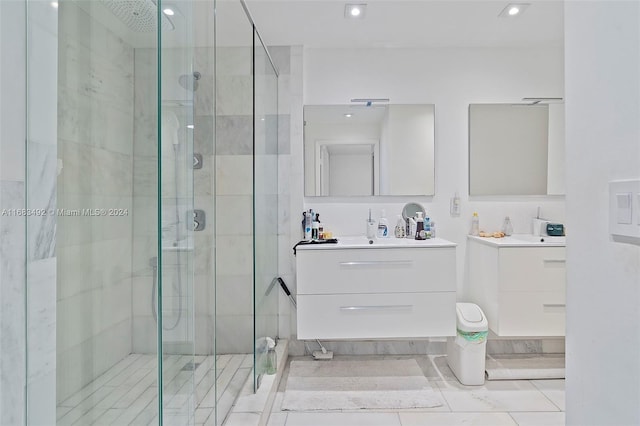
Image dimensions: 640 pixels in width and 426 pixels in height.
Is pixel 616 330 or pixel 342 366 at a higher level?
pixel 616 330

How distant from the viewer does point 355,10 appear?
7.38 feet

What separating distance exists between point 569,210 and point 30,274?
1.19m

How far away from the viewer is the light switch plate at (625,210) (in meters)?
0.63

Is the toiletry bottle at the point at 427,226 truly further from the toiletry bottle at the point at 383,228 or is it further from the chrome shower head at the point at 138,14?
the chrome shower head at the point at 138,14

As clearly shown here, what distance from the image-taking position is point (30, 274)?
814mm

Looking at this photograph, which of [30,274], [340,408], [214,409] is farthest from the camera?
[340,408]

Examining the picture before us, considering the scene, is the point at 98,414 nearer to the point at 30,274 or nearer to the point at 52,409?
the point at 52,409

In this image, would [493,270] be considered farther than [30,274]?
Yes

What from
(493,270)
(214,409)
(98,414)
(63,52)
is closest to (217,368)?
(214,409)

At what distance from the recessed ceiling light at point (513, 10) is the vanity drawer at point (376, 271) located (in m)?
1.48

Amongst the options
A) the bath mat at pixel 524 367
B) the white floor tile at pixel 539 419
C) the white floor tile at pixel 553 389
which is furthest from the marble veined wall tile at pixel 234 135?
the white floor tile at pixel 553 389

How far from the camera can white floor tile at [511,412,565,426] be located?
189 cm

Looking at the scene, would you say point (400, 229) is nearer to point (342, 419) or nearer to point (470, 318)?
point (470, 318)

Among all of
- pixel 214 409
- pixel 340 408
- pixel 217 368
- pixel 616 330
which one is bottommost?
pixel 340 408
